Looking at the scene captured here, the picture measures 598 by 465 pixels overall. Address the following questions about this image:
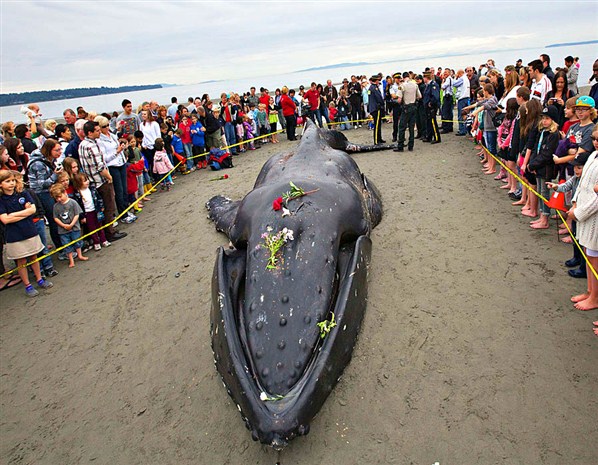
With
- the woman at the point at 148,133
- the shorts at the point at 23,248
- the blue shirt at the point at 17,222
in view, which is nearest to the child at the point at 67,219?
the blue shirt at the point at 17,222

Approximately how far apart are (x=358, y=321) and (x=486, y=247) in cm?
357

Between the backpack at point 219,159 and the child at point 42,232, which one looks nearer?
the child at point 42,232

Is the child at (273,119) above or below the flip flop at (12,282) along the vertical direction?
above

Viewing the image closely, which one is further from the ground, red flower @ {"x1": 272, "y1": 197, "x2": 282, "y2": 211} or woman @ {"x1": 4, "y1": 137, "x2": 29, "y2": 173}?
woman @ {"x1": 4, "y1": 137, "x2": 29, "y2": 173}

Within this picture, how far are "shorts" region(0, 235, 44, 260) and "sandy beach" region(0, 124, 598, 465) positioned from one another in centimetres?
73

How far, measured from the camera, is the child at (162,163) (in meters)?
12.6

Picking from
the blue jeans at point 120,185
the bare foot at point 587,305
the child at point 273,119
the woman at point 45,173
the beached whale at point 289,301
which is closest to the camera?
the beached whale at point 289,301

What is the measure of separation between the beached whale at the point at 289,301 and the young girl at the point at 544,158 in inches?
141

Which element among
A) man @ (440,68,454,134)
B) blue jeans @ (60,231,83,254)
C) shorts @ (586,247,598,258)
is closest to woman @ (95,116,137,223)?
blue jeans @ (60,231,83,254)

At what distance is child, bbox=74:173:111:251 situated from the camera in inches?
330

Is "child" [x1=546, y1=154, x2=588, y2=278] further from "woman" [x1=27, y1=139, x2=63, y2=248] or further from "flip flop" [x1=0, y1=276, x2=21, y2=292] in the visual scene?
"flip flop" [x1=0, y1=276, x2=21, y2=292]

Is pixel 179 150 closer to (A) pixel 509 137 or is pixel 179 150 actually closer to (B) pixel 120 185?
(B) pixel 120 185

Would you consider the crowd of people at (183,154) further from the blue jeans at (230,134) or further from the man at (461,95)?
the blue jeans at (230,134)

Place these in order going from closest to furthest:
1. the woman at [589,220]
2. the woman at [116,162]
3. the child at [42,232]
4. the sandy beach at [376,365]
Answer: the sandy beach at [376,365]
the woman at [589,220]
the child at [42,232]
the woman at [116,162]
